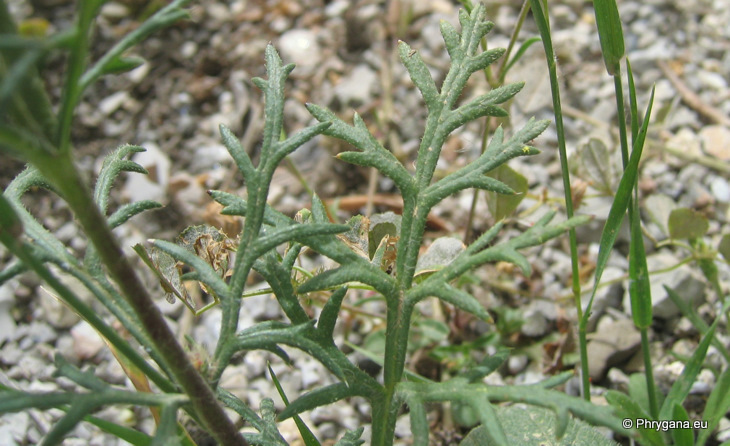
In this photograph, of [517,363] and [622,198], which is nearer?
[622,198]

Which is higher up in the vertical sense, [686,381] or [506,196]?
[506,196]

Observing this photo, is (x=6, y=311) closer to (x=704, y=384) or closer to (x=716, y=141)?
(x=704, y=384)

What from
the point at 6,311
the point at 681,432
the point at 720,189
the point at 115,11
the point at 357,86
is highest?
the point at 115,11

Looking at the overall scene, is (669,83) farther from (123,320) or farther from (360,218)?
(123,320)

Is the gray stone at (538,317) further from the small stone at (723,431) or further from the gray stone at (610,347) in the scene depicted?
the small stone at (723,431)

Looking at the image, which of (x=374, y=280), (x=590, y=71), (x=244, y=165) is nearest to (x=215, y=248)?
(x=244, y=165)

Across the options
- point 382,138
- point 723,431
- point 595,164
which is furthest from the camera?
point 382,138

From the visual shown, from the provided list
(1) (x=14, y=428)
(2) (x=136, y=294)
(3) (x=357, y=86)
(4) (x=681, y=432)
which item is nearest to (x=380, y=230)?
(2) (x=136, y=294)
